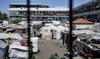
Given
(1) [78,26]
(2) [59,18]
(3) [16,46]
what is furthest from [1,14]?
(3) [16,46]

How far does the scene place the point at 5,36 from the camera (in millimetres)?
9406

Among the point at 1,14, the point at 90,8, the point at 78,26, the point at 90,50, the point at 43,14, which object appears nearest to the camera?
the point at 90,50

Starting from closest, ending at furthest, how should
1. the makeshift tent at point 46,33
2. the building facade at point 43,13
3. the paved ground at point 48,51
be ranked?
1. the paved ground at point 48,51
2. the makeshift tent at point 46,33
3. the building facade at point 43,13

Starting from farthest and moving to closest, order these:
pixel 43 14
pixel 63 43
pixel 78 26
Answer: pixel 43 14 < pixel 78 26 < pixel 63 43

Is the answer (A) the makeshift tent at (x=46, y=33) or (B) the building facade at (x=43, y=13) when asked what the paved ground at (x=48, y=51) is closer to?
(A) the makeshift tent at (x=46, y=33)

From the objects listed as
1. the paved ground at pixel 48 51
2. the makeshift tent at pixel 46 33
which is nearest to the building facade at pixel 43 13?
the makeshift tent at pixel 46 33

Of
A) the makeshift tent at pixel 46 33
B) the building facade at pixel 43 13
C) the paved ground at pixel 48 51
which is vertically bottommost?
the paved ground at pixel 48 51

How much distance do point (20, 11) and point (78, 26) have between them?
94.0 ft

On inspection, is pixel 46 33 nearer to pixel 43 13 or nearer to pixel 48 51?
pixel 48 51

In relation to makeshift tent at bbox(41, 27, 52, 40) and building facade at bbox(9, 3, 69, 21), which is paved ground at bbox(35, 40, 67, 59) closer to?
makeshift tent at bbox(41, 27, 52, 40)

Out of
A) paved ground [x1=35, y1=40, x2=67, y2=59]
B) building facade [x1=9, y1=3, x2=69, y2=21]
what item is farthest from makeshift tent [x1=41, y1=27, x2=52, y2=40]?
building facade [x1=9, y1=3, x2=69, y2=21]

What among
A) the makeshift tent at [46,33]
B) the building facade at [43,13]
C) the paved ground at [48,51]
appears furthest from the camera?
the building facade at [43,13]

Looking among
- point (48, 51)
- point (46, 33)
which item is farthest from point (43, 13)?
point (48, 51)

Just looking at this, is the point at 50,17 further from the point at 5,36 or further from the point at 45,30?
the point at 5,36
